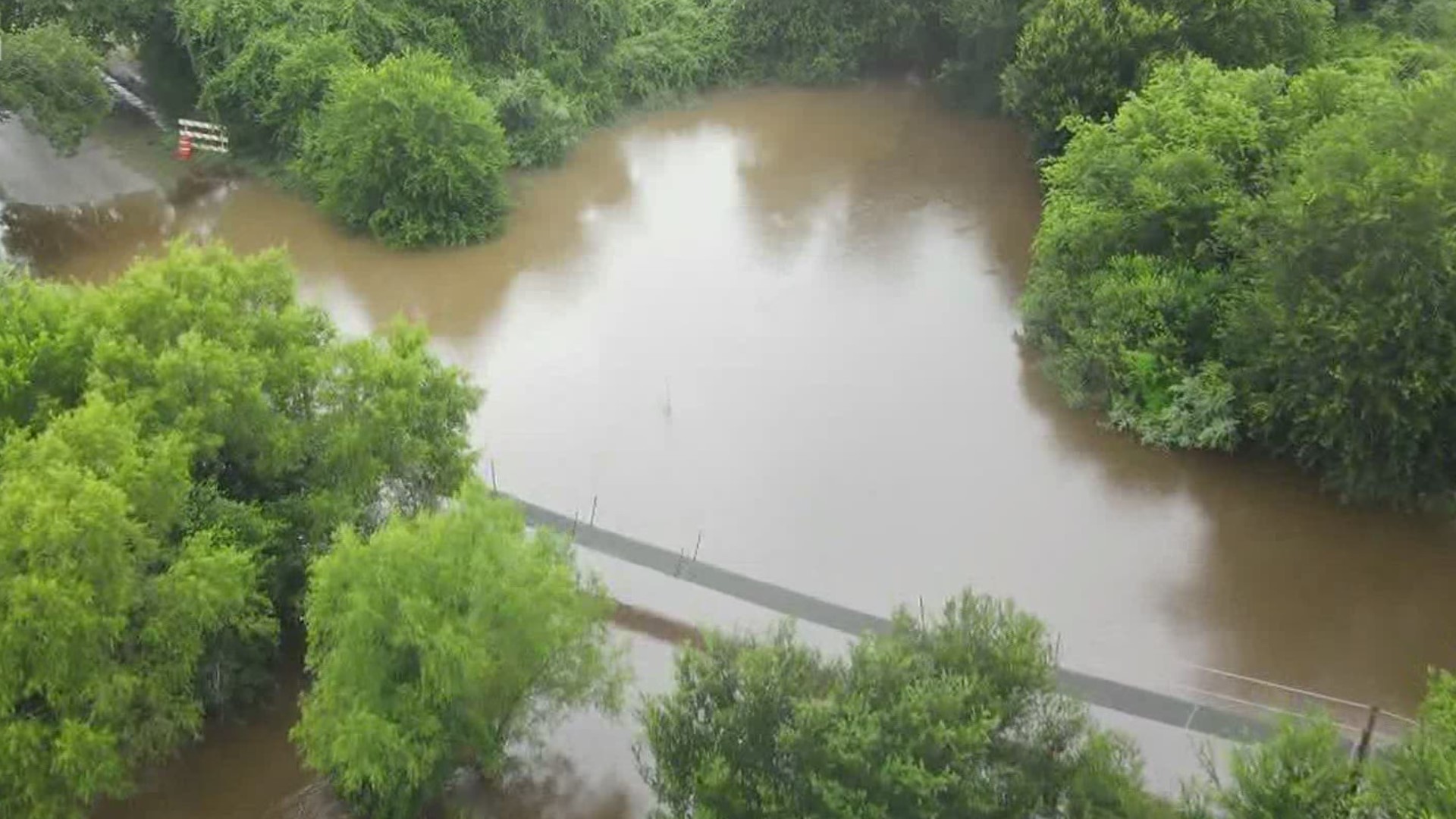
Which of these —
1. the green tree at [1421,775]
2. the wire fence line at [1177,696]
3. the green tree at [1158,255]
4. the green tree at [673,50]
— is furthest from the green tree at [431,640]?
the green tree at [673,50]

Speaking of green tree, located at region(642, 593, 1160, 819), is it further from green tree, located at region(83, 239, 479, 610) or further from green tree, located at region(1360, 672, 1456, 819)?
green tree, located at region(83, 239, 479, 610)

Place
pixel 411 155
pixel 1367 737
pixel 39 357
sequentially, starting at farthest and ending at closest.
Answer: pixel 411 155
pixel 39 357
pixel 1367 737

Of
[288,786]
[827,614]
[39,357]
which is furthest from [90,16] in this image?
[827,614]

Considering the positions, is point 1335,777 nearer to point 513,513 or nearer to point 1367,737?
point 1367,737

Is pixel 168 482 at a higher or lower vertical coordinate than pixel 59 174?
lower

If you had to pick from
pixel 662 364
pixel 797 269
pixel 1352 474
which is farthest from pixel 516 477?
pixel 1352 474

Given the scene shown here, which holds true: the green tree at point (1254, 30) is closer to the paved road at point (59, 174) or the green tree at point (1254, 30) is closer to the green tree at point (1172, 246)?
the green tree at point (1172, 246)
